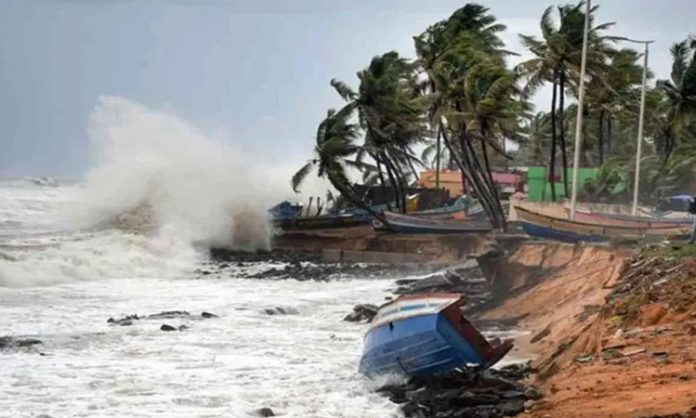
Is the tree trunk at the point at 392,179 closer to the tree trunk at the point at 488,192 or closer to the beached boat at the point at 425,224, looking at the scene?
the beached boat at the point at 425,224

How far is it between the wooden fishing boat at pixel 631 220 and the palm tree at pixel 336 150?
12572 millimetres

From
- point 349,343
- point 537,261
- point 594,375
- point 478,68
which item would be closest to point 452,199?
point 478,68

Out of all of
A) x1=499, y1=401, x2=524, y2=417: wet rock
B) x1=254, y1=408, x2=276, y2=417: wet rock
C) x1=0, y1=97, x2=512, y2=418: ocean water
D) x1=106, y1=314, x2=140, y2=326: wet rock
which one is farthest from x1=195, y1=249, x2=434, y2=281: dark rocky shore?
x1=499, y1=401, x2=524, y2=417: wet rock

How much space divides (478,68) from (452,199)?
15.2m

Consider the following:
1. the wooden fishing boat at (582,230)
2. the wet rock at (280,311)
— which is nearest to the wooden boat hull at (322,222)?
the wooden fishing boat at (582,230)

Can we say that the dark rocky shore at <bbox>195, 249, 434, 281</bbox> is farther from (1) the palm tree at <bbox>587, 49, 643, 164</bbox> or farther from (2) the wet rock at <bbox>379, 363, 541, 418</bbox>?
(2) the wet rock at <bbox>379, 363, 541, 418</bbox>

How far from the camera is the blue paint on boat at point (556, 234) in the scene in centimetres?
2964

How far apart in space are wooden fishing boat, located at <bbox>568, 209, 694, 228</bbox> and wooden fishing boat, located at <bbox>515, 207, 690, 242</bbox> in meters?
0.36

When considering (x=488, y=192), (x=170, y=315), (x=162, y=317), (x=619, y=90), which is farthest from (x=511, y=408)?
(x=619, y=90)

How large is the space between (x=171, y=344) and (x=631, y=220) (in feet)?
62.1

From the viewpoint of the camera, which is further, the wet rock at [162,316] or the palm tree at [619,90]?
the palm tree at [619,90]

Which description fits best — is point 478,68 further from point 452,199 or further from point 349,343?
point 349,343

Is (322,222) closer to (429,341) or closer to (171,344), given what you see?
(171,344)

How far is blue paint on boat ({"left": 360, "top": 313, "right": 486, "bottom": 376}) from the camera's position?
44.0ft
